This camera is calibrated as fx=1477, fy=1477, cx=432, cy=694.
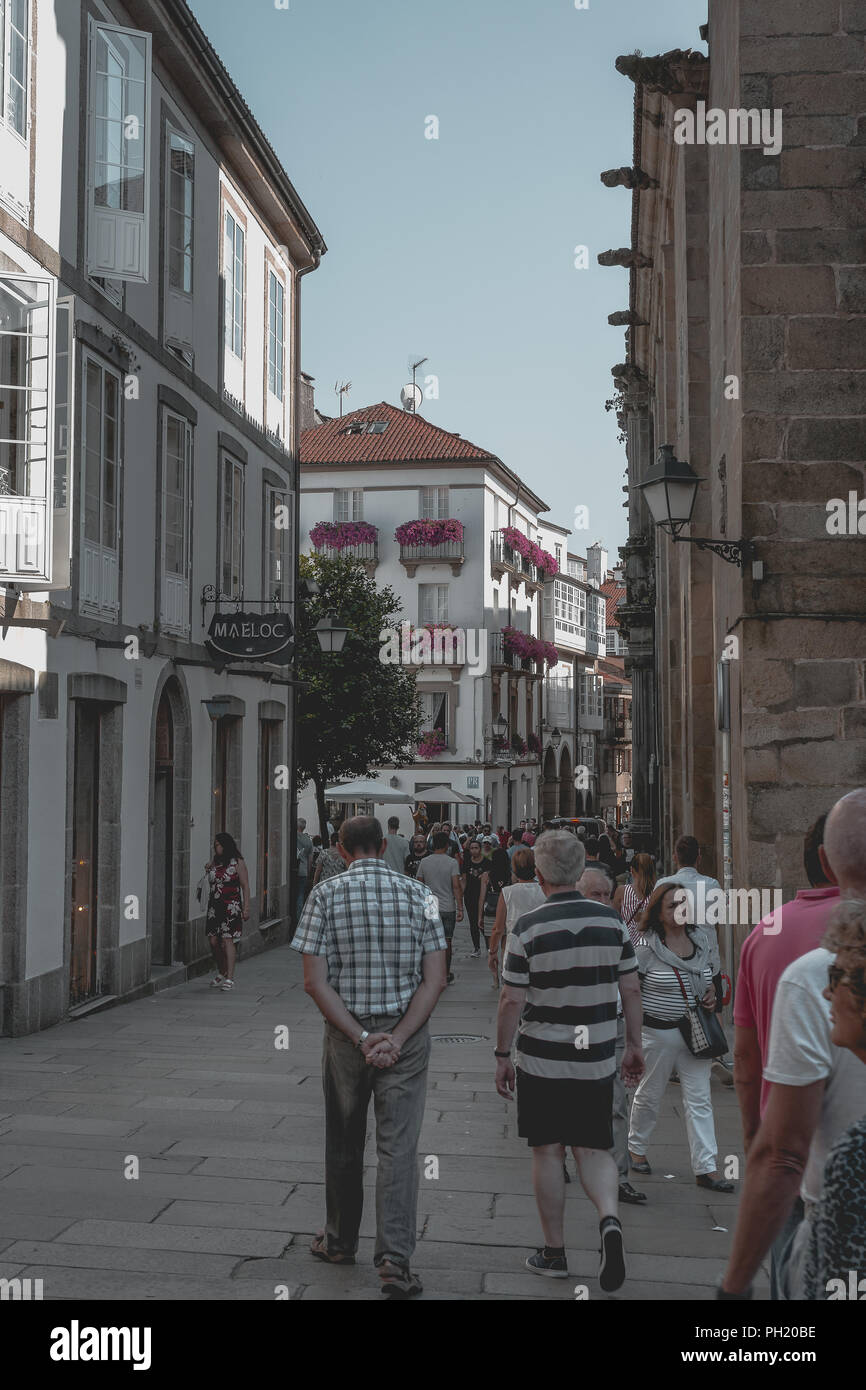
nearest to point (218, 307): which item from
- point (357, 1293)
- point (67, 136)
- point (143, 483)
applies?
point (143, 483)

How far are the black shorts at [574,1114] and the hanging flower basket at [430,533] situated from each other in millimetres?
51448

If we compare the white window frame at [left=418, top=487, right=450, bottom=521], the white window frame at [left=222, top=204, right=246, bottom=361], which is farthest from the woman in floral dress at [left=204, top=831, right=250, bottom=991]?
the white window frame at [left=418, top=487, right=450, bottom=521]

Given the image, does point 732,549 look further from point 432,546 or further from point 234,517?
point 432,546

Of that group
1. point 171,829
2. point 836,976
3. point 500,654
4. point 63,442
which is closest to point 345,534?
point 500,654

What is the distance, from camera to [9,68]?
39.9ft

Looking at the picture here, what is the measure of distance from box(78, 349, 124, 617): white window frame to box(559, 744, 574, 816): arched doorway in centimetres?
6105

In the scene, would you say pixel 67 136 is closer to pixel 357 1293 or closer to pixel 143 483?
pixel 143 483

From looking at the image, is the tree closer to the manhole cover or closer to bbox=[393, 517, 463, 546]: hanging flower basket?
bbox=[393, 517, 463, 546]: hanging flower basket

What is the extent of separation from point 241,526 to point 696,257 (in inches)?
291

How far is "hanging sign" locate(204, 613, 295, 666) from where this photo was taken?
17.8 meters

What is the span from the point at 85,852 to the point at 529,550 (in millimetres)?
50980

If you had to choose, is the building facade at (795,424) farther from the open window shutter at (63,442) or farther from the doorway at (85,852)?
the doorway at (85,852)

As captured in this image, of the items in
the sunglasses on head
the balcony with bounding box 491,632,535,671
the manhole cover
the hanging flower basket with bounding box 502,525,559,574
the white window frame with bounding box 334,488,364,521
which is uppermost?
the white window frame with bounding box 334,488,364,521
